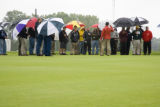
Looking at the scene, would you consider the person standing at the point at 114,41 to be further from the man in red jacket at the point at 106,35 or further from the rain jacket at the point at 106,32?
the rain jacket at the point at 106,32

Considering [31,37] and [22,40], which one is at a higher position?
[31,37]

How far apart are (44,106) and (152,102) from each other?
1426 millimetres

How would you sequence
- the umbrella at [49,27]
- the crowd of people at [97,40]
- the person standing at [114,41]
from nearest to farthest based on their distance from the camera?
the umbrella at [49,27] < the crowd of people at [97,40] < the person standing at [114,41]

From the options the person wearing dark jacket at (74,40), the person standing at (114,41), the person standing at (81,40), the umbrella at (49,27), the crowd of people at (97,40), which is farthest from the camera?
the person standing at (81,40)

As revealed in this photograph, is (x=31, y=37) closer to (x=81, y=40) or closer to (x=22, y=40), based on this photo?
(x=22, y=40)

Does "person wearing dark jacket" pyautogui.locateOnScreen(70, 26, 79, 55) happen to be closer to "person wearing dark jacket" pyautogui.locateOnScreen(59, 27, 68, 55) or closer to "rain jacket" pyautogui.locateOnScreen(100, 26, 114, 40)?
"person wearing dark jacket" pyautogui.locateOnScreen(59, 27, 68, 55)

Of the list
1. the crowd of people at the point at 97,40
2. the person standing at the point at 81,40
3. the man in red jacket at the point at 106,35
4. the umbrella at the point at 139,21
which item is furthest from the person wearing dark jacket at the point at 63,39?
the umbrella at the point at 139,21

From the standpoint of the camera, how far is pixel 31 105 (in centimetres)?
461

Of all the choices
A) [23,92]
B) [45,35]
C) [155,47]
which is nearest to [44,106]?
[23,92]

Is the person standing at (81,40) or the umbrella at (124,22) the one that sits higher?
the umbrella at (124,22)

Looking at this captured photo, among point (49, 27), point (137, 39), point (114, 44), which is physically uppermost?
point (49, 27)

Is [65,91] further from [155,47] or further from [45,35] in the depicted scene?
[155,47]

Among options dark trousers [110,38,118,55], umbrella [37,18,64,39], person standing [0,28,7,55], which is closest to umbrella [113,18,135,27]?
dark trousers [110,38,118,55]

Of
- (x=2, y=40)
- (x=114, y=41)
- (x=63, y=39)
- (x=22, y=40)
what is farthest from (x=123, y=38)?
(x=2, y=40)
